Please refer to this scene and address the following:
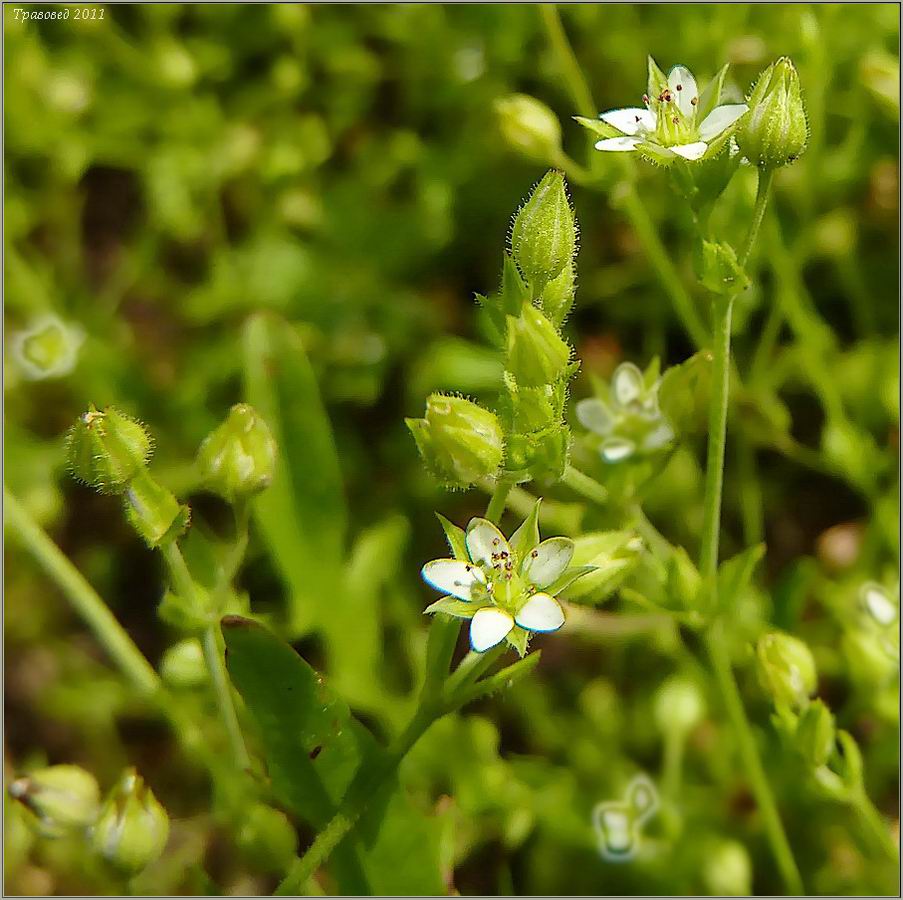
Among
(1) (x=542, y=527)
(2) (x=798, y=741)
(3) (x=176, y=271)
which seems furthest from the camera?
(3) (x=176, y=271)

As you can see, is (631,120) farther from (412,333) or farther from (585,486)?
(412,333)

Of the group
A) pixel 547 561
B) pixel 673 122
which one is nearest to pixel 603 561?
pixel 547 561

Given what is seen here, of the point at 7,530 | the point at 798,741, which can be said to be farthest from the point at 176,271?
the point at 798,741

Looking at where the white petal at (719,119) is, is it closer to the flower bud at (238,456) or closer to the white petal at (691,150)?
the white petal at (691,150)

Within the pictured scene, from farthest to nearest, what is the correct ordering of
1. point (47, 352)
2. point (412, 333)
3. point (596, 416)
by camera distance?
point (412, 333) → point (47, 352) → point (596, 416)

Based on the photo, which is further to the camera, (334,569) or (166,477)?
(166,477)

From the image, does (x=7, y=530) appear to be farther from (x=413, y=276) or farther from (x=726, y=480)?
(x=726, y=480)

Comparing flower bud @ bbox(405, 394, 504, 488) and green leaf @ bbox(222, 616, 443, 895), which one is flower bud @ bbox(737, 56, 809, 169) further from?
green leaf @ bbox(222, 616, 443, 895)
